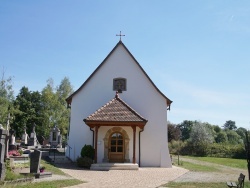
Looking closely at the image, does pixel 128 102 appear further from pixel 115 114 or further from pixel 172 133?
pixel 172 133

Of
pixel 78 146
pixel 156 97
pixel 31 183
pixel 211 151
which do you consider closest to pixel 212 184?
pixel 31 183

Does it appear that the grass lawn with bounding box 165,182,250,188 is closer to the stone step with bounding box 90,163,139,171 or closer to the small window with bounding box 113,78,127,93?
the stone step with bounding box 90,163,139,171

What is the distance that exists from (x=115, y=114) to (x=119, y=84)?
364 cm

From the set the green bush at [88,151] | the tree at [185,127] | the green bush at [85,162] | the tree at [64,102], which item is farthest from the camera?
the tree at [185,127]

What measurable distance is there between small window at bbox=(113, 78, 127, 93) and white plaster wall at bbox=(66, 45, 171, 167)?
263 mm

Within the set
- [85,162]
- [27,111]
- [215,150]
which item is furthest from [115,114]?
[27,111]

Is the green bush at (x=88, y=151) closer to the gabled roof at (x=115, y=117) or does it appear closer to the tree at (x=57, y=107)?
the gabled roof at (x=115, y=117)

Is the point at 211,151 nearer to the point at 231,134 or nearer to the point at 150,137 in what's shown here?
the point at 150,137

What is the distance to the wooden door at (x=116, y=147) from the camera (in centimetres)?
2048

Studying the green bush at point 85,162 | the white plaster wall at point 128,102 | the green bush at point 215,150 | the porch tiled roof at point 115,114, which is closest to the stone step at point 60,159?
the white plaster wall at point 128,102

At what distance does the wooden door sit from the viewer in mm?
20484

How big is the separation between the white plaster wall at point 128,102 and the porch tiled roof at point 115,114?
1604 millimetres

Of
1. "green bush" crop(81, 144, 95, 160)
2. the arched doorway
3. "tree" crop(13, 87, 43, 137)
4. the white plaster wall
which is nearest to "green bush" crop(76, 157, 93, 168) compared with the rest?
"green bush" crop(81, 144, 95, 160)

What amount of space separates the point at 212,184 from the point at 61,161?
12.3 meters
